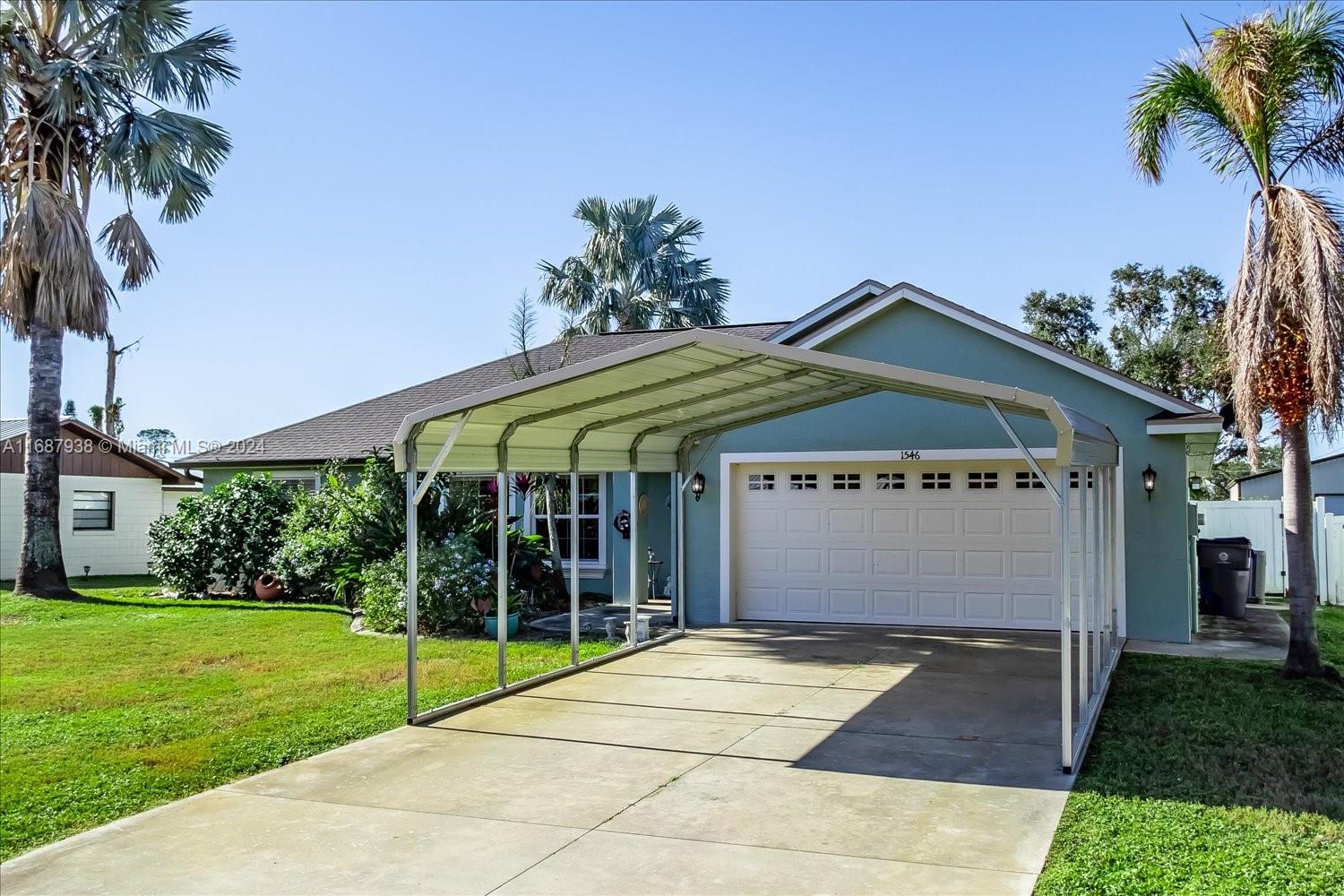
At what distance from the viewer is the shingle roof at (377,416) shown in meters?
19.0

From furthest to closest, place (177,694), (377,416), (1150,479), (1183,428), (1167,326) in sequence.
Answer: (1167,326) → (377,416) → (1150,479) → (1183,428) → (177,694)

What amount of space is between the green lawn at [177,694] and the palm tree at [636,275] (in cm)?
1360

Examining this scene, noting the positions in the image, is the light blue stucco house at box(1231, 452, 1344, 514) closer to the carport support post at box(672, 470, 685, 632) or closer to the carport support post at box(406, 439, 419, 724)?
the carport support post at box(672, 470, 685, 632)

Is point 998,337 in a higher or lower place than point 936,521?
higher

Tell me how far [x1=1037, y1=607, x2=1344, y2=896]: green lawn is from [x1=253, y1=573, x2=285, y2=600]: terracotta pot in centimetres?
1339

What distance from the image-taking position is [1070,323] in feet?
116

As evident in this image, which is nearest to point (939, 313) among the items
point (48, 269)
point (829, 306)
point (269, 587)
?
point (829, 306)

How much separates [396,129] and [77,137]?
6689mm

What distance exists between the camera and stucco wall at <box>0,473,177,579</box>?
21.3 metres

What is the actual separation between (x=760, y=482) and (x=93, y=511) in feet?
55.1

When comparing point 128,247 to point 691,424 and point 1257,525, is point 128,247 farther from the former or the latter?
point 1257,525

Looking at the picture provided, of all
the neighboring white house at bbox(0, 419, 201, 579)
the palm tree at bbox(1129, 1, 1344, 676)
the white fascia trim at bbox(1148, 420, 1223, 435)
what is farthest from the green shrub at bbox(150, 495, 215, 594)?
the palm tree at bbox(1129, 1, 1344, 676)

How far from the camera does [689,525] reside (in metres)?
14.2

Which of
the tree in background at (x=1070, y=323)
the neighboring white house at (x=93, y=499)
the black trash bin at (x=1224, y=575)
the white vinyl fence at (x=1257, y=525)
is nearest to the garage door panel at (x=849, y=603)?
the black trash bin at (x=1224, y=575)
